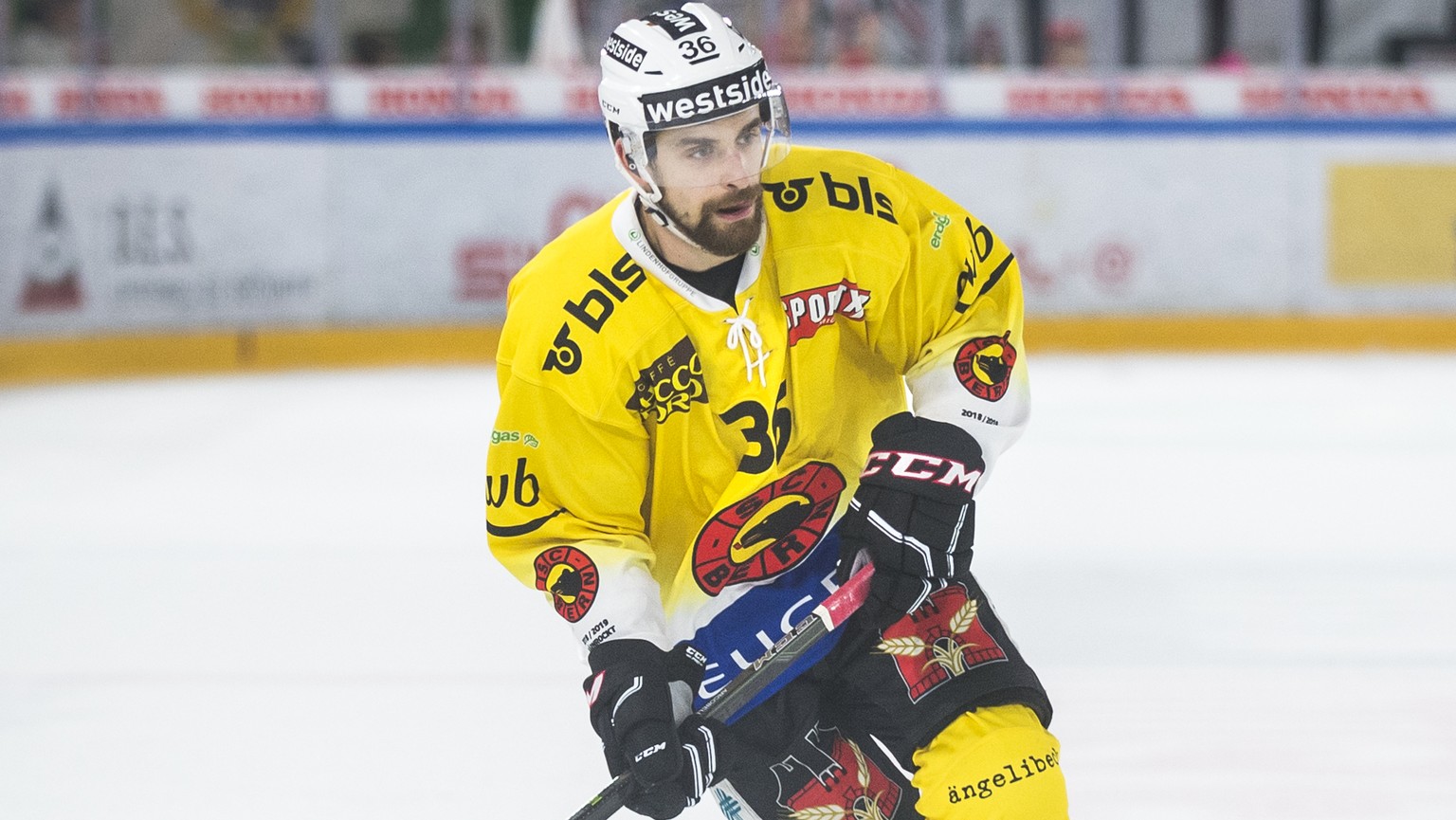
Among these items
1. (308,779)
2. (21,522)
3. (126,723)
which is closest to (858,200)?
(308,779)

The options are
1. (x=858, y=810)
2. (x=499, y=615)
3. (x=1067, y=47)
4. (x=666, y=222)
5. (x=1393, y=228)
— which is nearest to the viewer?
(x=666, y=222)

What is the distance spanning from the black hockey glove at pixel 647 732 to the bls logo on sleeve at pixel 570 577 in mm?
58

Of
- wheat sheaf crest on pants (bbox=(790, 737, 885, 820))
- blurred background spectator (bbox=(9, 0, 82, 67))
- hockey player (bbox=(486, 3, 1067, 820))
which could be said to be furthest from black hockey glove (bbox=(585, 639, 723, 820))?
blurred background spectator (bbox=(9, 0, 82, 67))

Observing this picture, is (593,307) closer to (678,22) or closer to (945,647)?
(678,22)

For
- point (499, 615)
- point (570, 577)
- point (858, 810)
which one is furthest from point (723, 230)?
point (499, 615)

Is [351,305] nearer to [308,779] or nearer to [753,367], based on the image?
[308,779]

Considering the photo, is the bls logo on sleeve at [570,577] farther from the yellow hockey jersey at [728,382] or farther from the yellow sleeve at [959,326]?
the yellow sleeve at [959,326]

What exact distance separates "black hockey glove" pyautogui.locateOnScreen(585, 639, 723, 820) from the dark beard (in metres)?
0.45

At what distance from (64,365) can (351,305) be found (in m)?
1.31

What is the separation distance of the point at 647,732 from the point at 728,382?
41cm

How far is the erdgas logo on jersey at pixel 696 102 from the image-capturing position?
1.89 meters

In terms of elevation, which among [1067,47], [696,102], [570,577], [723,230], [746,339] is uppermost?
[696,102]

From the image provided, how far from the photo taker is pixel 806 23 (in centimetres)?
824

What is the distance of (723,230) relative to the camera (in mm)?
1878
